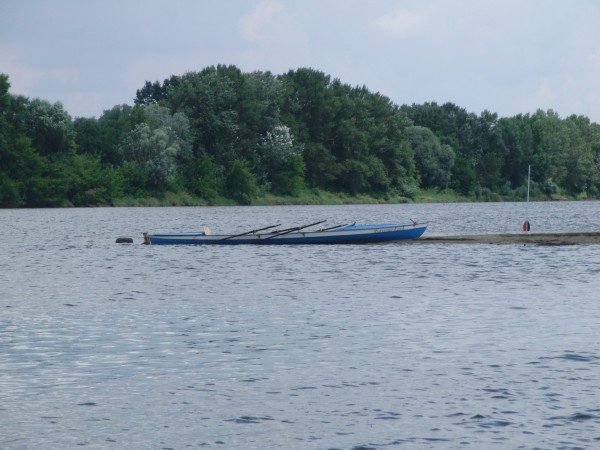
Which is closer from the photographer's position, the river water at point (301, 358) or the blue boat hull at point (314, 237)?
the river water at point (301, 358)

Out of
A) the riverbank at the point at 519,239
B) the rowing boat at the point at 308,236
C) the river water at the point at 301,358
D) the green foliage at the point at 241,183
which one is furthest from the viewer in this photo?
the green foliage at the point at 241,183

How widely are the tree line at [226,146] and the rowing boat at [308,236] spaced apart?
74390mm

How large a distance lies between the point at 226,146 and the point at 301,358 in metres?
131

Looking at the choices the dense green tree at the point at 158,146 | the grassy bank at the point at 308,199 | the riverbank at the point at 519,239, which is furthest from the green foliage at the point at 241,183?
the riverbank at the point at 519,239

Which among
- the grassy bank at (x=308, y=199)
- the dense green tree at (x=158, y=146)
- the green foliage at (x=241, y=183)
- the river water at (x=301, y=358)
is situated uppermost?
the dense green tree at (x=158, y=146)

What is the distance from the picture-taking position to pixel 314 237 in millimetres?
66875

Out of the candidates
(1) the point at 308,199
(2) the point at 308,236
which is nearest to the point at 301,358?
(2) the point at 308,236

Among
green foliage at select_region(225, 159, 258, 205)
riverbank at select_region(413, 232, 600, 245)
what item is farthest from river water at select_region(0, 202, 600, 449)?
green foliage at select_region(225, 159, 258, 205)

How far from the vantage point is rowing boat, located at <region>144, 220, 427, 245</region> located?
65562 mm

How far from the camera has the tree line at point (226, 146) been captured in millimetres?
140500

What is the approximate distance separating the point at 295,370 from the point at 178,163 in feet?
424

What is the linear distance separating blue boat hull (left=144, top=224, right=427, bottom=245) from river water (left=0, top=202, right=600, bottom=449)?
608 inches

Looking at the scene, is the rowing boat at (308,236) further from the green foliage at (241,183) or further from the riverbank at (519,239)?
the green foliage at (241,183)

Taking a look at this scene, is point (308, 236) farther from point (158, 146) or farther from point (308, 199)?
point (308, 199)
